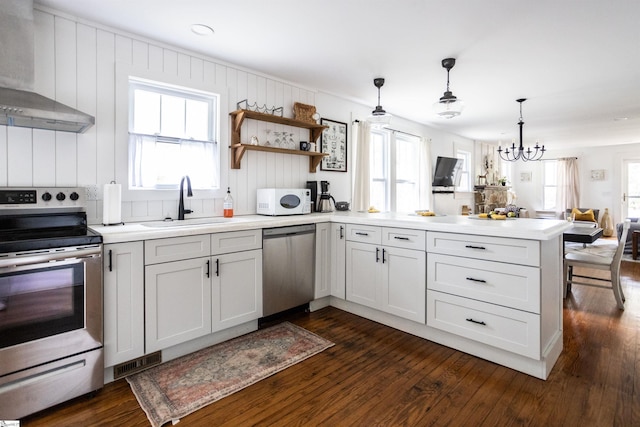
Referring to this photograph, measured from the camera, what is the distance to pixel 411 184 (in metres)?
5.83

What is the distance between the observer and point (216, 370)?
2203 mm

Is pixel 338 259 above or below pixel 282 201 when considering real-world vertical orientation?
below

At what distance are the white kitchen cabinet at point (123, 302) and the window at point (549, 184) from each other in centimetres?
1110

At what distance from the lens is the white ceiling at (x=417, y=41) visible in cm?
224

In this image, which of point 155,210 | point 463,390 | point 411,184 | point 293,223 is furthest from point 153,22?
point 411,184

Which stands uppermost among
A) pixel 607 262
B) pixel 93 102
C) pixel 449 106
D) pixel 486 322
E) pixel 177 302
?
pixel 449 106

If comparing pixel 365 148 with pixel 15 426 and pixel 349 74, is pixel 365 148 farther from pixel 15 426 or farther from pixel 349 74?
pixel 15 426

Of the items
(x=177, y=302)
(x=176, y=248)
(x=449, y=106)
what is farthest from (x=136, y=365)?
(x=449, y=106)

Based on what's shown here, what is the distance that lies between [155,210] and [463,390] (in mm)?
2568

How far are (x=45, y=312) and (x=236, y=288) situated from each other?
116 cm

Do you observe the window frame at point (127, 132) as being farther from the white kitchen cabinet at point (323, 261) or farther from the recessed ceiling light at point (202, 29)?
the white kitchen cabinet at point (323, 261)

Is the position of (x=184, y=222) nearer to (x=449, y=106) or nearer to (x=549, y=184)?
(x=449, y=106)

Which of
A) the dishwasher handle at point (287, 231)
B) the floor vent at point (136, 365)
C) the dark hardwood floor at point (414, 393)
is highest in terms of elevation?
the dishwasher handle at point (287, 231)

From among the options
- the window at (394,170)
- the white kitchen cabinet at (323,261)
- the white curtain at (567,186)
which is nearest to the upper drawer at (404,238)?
the white kitchen cabinet at (323,261)
